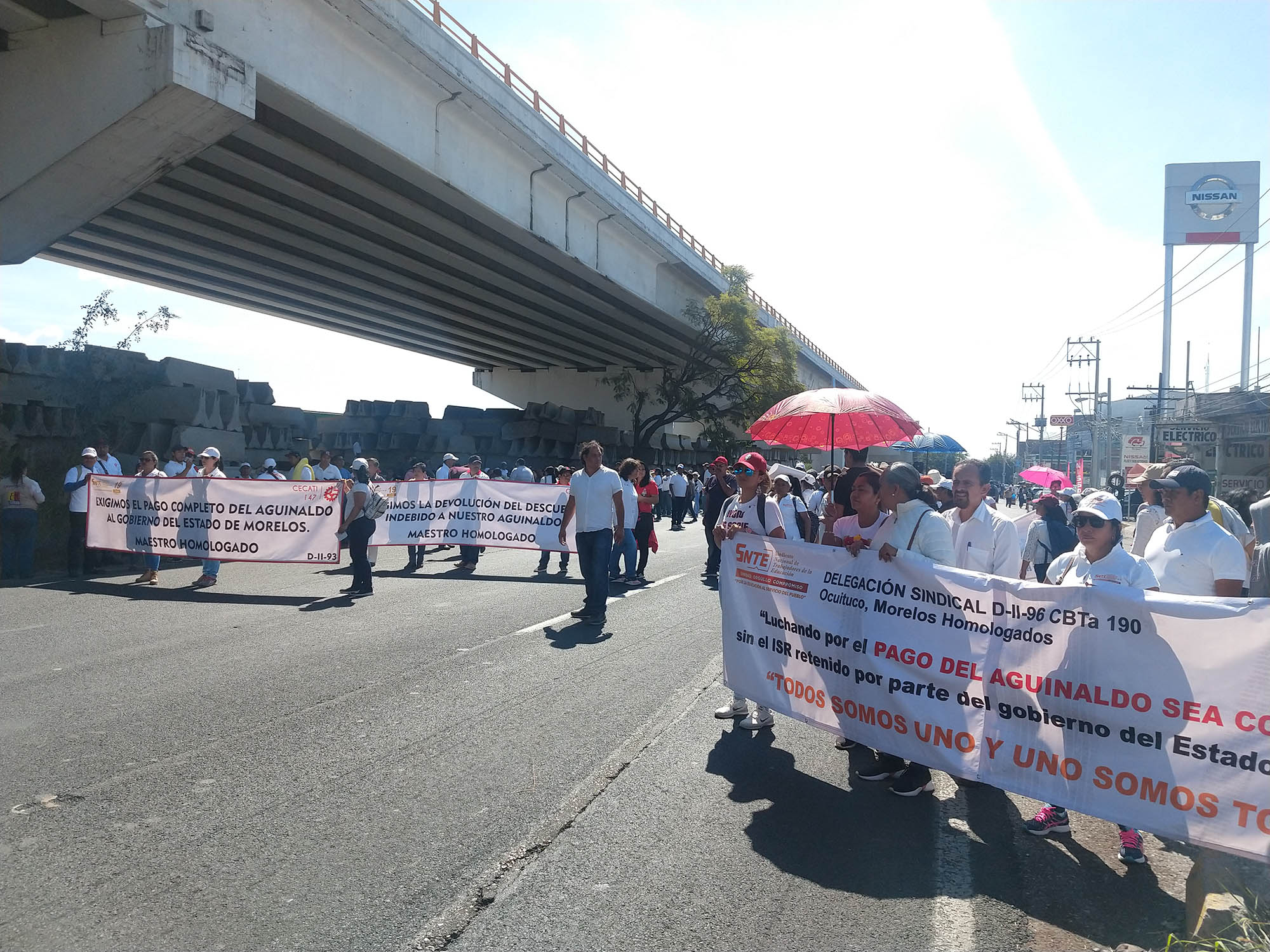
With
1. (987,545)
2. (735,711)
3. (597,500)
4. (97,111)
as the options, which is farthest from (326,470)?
(987,545)

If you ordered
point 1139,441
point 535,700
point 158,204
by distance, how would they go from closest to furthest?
1. point 535,700
2. point 158,204
3. point 1139,441

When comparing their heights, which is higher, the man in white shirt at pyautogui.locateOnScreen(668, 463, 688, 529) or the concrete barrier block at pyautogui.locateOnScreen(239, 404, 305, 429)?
the concrete barrier block at pyautogui.locateOnScreen(239, 404, 305, 429)

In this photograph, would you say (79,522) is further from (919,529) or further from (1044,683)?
(1044,683)

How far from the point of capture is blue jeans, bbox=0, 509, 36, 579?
39.0ft

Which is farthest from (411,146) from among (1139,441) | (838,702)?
(1139,441)

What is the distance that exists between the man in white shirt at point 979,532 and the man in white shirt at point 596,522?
4.23 meters

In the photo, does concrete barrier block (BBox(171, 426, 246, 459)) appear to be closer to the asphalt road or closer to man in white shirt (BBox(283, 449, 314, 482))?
man in white shirt (BBox(283, 449, 314, 482))

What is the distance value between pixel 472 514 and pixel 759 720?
9.45 m

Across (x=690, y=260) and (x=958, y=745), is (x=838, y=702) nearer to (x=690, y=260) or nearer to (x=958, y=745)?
(x=958, y=745)

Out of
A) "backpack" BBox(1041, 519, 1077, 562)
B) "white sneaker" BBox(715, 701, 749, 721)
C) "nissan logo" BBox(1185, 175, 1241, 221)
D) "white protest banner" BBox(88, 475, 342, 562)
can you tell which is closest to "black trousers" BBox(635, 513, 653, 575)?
"white protest banner" BBox(88, 475, 342, 562)

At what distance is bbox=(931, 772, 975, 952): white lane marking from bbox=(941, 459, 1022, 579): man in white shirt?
1.51m

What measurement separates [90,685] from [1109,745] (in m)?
6.47

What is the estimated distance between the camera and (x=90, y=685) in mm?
6395

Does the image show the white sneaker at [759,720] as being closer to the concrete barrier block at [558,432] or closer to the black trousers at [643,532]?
the black trousers at [643,532]
